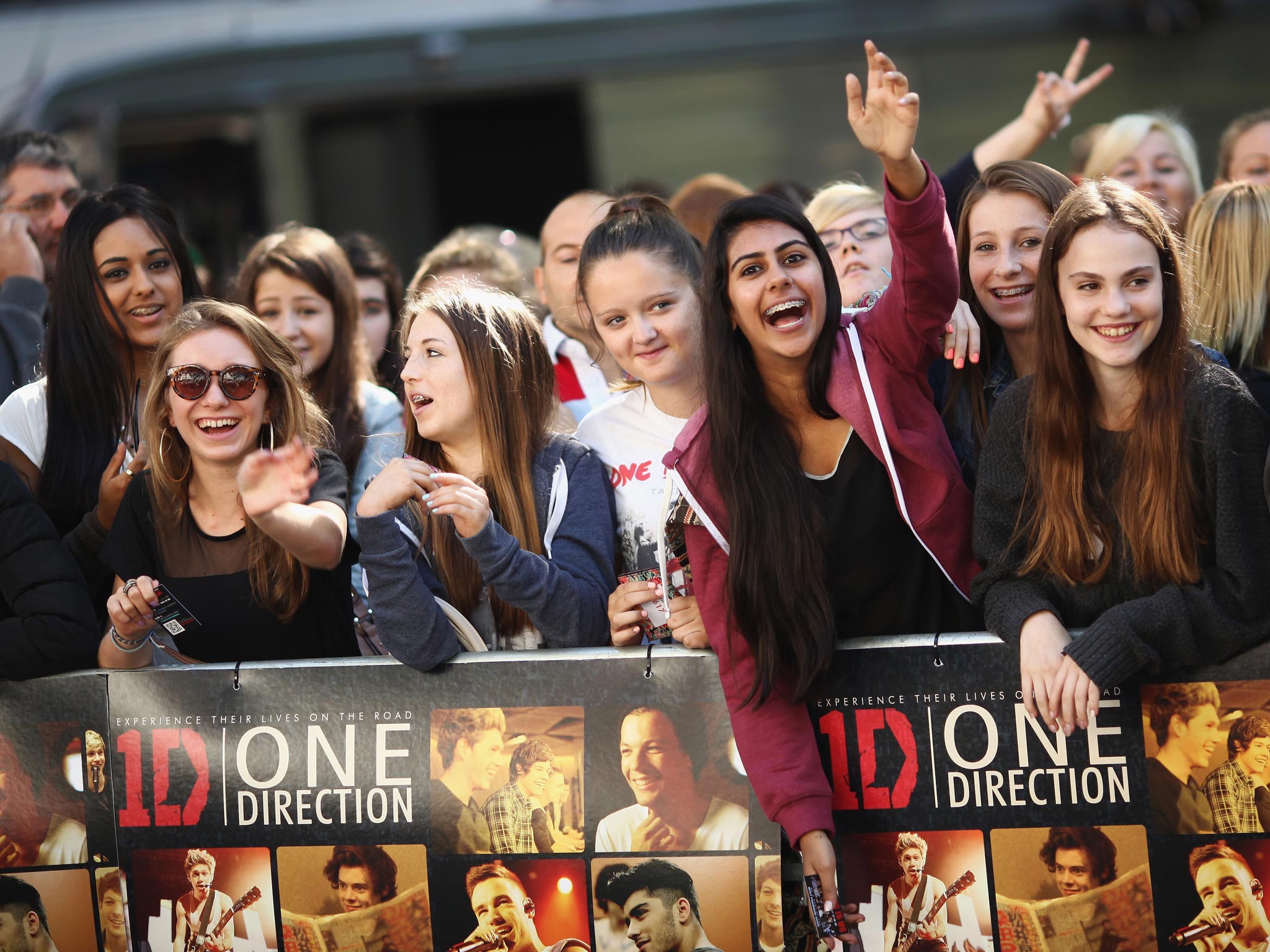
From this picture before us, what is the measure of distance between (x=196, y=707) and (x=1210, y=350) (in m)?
2.43

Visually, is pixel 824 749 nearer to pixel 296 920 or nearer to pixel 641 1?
pixel 296 920

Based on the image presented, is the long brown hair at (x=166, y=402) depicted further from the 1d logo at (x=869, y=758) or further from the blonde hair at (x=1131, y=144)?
the blonde hair at (x=1131, y=144)

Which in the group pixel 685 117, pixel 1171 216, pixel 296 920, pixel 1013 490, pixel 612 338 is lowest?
pixel 296 920

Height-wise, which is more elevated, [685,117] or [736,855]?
[685,117]

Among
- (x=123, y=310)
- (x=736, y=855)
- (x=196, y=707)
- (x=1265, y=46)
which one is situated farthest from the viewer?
(x=1265, y=46)

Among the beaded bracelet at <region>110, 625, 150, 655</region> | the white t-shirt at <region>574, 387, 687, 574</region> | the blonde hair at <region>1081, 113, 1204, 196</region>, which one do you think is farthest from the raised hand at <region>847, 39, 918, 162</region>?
the blonde hair at <region>1081, 113, 1204, 196</region>

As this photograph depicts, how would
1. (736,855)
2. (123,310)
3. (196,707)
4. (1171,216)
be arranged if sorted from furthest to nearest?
1. (123,310)
2. (1171,216)
3. (196,707)
4. (736,855)

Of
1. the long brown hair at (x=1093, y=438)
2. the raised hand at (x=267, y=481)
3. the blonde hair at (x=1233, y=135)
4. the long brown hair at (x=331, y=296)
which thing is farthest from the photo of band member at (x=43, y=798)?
the blonde hair at (x=1233, y=135)

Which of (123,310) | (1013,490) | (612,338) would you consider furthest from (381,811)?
(123,310)

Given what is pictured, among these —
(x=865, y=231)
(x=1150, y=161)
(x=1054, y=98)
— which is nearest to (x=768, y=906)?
(x=865, y=231)

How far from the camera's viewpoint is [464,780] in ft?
9.72

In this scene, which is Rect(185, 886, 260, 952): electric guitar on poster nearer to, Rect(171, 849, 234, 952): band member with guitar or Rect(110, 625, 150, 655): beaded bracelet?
Rect(171, 849, 234, 952): band member with guitar

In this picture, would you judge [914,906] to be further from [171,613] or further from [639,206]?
[639,206]

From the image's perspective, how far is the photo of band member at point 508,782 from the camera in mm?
2922
